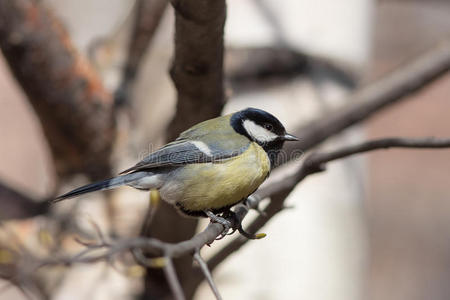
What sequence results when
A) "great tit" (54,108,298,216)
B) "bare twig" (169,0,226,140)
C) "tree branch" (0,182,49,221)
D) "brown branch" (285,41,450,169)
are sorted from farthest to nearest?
"tree branch" (0,182,49,221)
"brown branch" (285,41,450,169)
"great tit" (54,108,298,216)
"bare twig" (169,0,226,140)

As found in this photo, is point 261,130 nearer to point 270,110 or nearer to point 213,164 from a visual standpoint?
point 213,164

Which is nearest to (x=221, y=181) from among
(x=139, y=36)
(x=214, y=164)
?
(x=214, y=164)

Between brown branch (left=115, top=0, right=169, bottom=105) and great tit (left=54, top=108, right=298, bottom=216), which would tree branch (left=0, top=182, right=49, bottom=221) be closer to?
brown branch (left=115, top=0, right=169, bottom=105)

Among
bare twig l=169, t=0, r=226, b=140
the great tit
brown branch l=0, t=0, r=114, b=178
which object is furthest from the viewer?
brown branch l=0, t=0, r=114, b=178

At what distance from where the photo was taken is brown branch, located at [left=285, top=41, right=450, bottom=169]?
49.5 inches

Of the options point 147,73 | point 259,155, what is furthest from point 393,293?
point 259,155

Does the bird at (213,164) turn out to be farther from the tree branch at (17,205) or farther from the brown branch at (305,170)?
the tree branch at (17,205)

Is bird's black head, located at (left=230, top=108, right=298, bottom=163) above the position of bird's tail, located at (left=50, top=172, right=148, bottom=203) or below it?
above

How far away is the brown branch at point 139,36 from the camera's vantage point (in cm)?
137

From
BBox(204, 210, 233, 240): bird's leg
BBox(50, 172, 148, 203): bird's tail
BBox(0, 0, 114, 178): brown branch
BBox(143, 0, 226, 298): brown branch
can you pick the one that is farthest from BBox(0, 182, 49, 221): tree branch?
BBox(204, 210, 233, 240): bird's leg

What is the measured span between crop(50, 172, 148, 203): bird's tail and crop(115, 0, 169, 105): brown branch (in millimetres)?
532

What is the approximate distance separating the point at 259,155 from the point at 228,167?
6 cm

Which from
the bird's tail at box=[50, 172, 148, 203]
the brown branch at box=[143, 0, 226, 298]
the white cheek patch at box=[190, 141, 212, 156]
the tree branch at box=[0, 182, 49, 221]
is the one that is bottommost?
the tree branch at box=[0, 182, 49, 221]

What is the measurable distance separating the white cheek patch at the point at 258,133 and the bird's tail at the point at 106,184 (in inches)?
7.3
